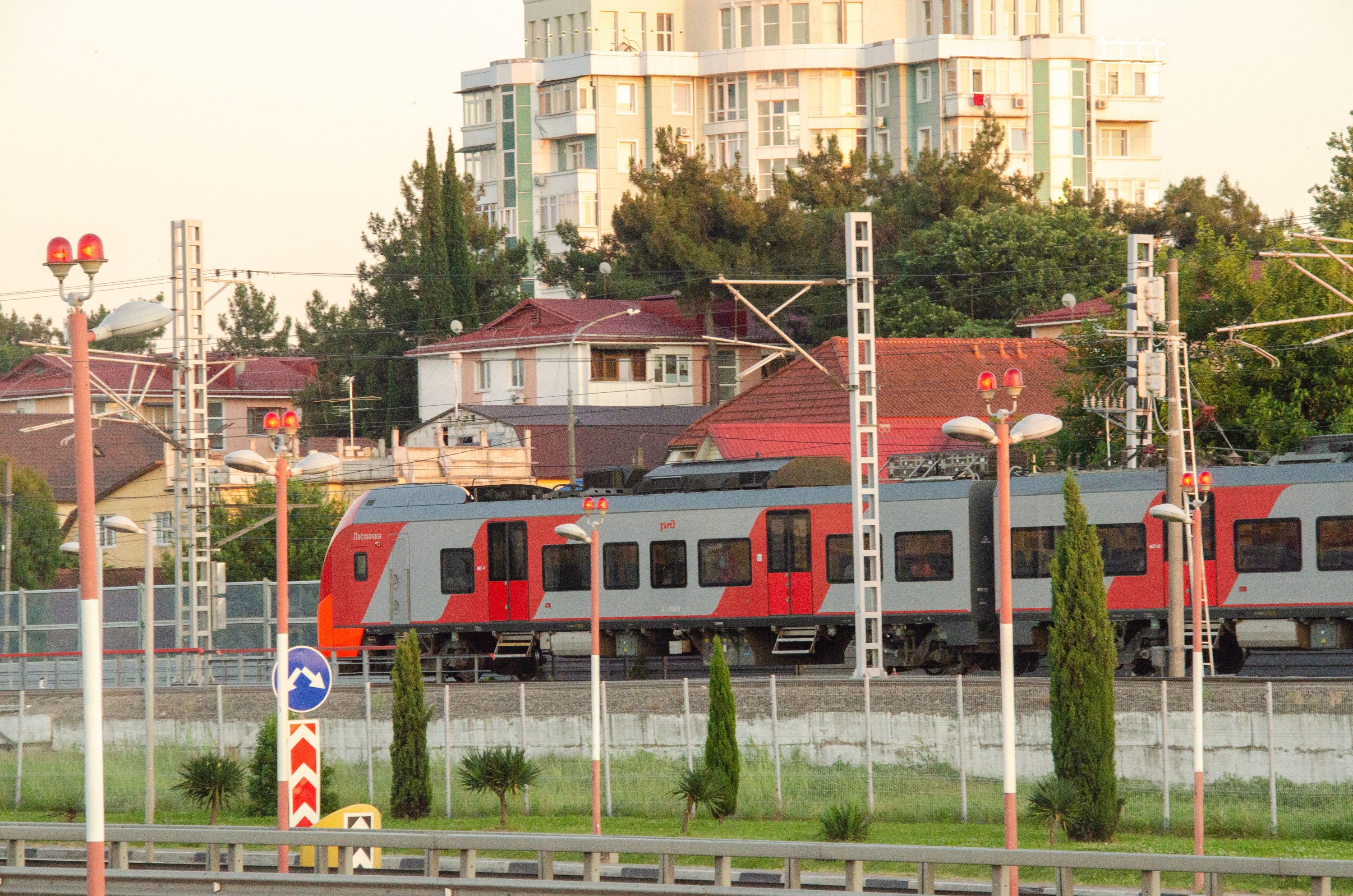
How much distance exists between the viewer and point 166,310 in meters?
14.2

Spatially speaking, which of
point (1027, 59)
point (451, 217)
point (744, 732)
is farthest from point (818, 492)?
point (1027, 59)

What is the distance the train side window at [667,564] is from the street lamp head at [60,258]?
1961cm

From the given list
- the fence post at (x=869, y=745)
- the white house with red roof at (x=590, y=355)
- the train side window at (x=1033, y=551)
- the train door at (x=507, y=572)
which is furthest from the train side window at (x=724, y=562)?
the white house with red roof at (x=590, y=355)

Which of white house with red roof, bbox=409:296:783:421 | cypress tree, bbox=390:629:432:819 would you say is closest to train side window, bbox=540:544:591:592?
cypress tree, bbox=390:629:432:819

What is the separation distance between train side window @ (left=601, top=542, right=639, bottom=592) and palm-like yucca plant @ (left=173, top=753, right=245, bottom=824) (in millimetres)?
7513

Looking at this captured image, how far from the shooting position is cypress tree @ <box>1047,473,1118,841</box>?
22.6m

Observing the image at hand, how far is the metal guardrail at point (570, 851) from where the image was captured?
44.8 ft

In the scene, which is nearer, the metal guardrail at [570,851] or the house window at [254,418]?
the metal guardrail at [570,851]

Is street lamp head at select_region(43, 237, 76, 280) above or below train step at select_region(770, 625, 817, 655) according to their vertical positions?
above

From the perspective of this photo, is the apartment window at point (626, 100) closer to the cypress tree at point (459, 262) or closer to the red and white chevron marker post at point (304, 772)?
the cypress tree at point (459, 262)

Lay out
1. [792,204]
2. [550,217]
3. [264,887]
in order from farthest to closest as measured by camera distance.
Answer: [550,217], [792,204], [264,887]

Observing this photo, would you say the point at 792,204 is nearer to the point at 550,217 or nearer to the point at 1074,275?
the point at 1074,275

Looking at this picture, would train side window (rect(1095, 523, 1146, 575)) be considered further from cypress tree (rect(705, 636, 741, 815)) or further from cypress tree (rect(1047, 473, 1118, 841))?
cypress tree (rect(705, 636, 741, 815))

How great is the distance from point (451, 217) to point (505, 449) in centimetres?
2012
